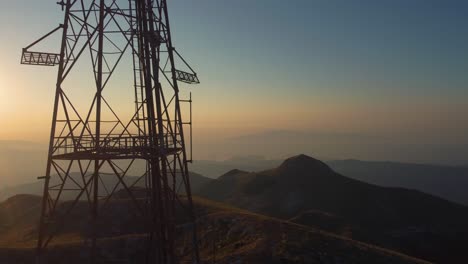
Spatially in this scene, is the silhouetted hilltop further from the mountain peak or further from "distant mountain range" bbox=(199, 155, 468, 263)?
the mountain peak

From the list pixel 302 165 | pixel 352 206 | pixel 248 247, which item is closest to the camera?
pixel 248 247

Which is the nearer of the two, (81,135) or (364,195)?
(81,135)

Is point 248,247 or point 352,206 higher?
point 248,247

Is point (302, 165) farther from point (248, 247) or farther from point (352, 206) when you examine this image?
point (248, 247)

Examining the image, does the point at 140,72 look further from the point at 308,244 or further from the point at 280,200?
the point at 280,200

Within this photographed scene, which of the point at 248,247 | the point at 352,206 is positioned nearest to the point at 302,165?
the point at 352,206

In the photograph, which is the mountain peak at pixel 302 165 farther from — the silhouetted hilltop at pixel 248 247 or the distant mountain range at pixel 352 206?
the silhouetted hilltop at pixel 248 247

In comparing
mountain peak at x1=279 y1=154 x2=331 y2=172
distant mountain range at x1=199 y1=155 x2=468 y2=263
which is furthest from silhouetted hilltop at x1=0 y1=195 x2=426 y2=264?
mountain peak at x1=279 y1=154 x2=331 y2=172

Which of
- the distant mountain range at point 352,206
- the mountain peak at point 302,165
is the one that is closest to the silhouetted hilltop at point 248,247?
the distant mountain range at point 352,206

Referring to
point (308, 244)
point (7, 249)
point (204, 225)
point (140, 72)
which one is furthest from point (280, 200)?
point (140, 72)
